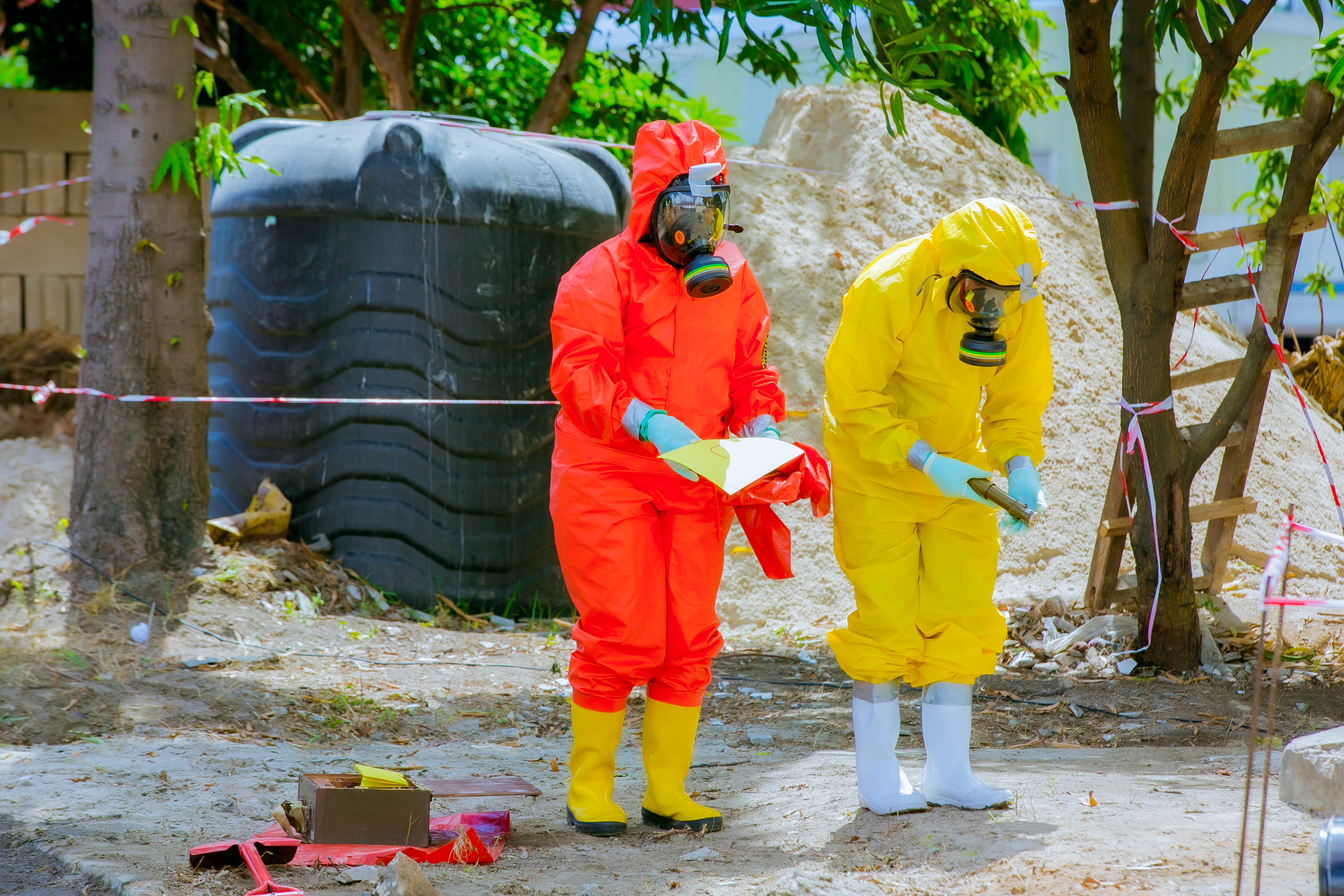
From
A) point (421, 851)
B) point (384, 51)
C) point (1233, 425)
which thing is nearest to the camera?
point (421, 851)

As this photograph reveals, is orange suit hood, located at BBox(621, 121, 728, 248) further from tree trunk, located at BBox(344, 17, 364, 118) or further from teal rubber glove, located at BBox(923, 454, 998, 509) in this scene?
tree trunk, located at BBox(344, 17, 364, 118)

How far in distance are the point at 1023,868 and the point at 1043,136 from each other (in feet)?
56.9

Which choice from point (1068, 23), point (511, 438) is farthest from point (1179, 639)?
point (511, 438)

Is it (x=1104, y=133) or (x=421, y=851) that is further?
→ (x=1104, y=133)

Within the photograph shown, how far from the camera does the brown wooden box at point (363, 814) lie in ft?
8.87

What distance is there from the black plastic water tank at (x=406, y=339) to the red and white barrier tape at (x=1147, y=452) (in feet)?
8.35

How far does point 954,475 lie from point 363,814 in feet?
5.02

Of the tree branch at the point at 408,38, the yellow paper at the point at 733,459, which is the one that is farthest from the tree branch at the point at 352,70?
the yellow paper at the point at 733,459

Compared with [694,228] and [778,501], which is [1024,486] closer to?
[778,501]

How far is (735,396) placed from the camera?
3.12m

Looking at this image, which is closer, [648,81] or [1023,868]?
[1023,868]

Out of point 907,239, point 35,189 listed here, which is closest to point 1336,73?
point 907,239

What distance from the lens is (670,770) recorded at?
9.88 ft

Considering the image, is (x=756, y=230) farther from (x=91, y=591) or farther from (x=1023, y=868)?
(x=1023, y=868)
